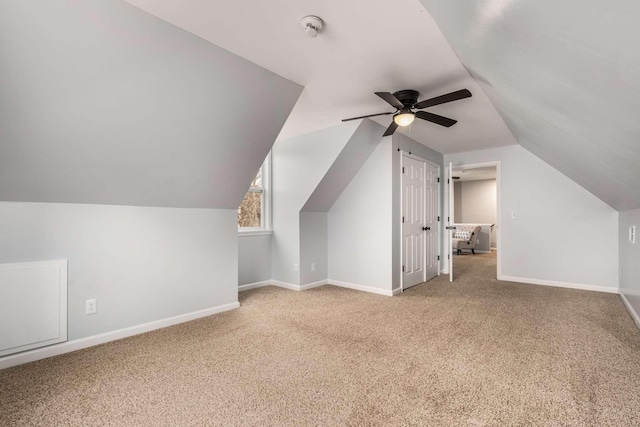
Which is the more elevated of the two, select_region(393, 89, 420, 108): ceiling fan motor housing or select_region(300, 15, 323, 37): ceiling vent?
select_region(300, 15, 323, 37): ceiling vent

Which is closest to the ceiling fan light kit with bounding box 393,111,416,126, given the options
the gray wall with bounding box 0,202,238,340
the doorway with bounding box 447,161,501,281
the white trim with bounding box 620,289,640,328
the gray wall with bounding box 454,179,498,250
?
the gray wall with bounding box 0,202,238,340

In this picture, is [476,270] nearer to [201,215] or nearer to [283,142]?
[283,142]

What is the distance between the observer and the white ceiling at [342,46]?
181 cm

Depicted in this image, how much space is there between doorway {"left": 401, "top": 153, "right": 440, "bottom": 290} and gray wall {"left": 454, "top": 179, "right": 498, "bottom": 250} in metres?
5.19

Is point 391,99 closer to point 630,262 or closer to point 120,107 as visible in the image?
point 120,107

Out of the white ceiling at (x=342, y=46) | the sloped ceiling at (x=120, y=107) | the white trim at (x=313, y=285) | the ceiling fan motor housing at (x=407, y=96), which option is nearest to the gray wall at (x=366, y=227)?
the white trim at (x=313, y=285)

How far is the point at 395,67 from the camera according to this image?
98.8 inches

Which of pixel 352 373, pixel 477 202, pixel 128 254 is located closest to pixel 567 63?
pixel 352 373

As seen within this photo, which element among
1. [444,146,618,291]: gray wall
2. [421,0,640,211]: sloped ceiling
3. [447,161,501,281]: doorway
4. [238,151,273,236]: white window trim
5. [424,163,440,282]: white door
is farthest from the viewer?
[447,161,501,281]: doorway

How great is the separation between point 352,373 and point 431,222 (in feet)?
12.3

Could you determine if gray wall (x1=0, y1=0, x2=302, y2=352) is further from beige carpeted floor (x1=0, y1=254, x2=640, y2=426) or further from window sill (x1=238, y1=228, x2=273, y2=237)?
window sill (x1=238, y1=228, x2=273, y2=237)

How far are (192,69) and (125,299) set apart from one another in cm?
207

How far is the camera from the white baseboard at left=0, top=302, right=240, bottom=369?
2297 millimetres

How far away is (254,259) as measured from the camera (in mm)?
4672
